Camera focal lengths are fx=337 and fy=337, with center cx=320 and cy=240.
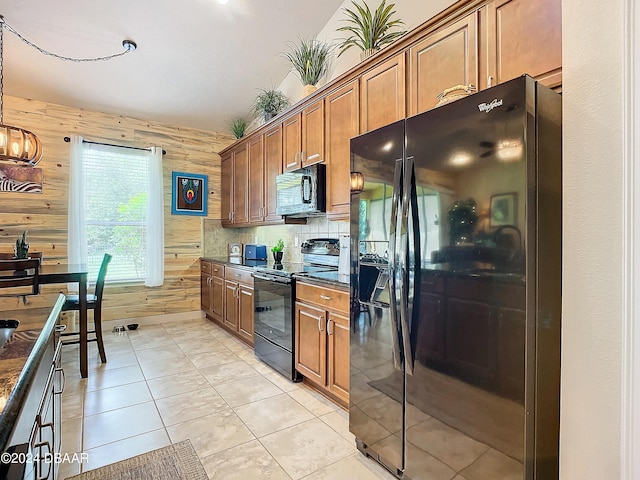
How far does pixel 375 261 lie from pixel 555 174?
2.76 ft

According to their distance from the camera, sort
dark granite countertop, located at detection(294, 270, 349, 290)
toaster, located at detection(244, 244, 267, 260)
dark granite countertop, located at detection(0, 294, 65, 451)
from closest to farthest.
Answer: dark granite countertop, located at detection(0, 294, 65, 451)
dark granite countertop, located at detection(294, 270, 349, 290)
toaster, located at detection(244, 244, 267, 260)

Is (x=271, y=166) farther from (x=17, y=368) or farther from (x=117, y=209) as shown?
(x=17, y=368)

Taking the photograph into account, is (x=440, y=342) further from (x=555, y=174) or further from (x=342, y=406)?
(x=342, y=406)

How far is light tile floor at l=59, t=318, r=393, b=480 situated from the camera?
1801 mm

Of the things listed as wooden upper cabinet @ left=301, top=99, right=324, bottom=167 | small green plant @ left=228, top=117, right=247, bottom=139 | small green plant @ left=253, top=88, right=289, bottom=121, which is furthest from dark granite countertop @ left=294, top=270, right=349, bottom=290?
small green plant @ left=228, top=117, right=247, bottom=139

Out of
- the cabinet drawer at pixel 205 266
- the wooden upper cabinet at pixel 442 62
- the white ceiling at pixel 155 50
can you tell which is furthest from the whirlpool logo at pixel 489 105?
the cabinet drawer at pixel 205 266

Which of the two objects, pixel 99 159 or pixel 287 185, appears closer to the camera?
pixel 287 185

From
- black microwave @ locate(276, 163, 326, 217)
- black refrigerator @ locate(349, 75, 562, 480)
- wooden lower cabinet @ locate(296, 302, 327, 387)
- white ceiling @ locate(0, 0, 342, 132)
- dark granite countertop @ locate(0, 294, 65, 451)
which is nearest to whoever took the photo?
dark granite countertop @ locate(0, 294, 65, 451)

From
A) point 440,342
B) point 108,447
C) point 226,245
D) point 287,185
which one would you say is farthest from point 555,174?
point 226,245

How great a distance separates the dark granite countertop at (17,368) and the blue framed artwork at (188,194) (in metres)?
3.76

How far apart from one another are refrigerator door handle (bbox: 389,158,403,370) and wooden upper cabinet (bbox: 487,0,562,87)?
2.11ft

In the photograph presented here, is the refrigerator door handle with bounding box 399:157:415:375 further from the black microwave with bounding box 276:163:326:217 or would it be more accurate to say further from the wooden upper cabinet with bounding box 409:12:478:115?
the black microwave with bounding box 276:163:326:217

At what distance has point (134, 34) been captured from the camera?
315cm

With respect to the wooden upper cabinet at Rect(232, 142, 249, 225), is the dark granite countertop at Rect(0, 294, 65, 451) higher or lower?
lower
